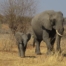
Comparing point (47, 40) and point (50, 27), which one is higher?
point (50, 27)

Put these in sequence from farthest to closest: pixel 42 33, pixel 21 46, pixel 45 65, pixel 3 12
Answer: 1. pixel 3 12
2. pixel 42 33
3. pixel 21 46
4. pixel 45 65

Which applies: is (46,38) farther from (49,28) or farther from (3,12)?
(3,12)

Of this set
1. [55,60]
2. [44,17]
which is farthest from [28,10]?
→ [55,60]

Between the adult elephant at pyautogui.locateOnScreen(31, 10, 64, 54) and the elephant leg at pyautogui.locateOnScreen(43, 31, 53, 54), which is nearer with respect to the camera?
the adult elephant at pyautogui.locateOnScreen(31, 10, 64, 54)

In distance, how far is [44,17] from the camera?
1789cm

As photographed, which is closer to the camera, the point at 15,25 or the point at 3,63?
the point at 3,63

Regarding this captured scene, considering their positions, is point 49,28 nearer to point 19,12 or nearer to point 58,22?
point 58,22

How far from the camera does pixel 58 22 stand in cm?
1689

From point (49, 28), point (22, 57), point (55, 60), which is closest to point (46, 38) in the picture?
point (49, 28)

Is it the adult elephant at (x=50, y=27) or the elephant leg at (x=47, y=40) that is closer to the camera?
the adult elephant at (x=50, y=27)

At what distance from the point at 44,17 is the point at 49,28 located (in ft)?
3.34

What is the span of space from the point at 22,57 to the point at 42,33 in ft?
9.94

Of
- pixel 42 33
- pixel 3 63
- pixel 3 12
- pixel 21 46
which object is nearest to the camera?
pixel 3 63

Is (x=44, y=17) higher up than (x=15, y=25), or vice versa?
(x=44, y=17)
